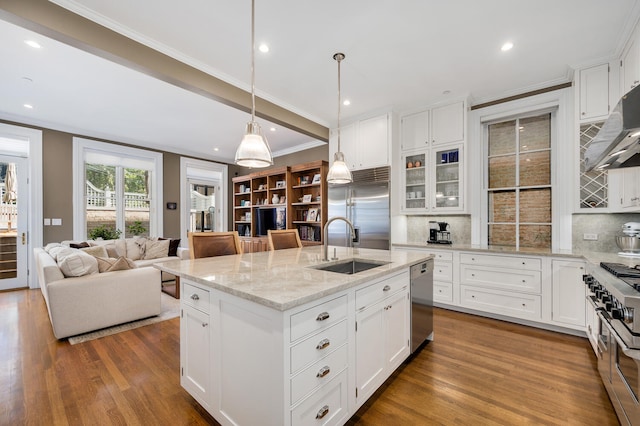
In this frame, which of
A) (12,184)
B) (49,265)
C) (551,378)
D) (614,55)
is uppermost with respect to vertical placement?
(614,55)

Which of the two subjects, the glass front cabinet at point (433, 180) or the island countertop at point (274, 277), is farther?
the glass front cabinet at point (433, 180)

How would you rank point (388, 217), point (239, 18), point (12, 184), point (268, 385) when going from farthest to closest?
point (12, 184), point (388, 217), point (239, 18), point (268, 385)

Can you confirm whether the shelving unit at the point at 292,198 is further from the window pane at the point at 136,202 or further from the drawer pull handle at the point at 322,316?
the drawer pull handle at the point at 322,316

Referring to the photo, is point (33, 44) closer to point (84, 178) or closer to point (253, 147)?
point (253, 147)

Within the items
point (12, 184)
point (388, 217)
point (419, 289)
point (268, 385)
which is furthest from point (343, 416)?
point (12, 184)

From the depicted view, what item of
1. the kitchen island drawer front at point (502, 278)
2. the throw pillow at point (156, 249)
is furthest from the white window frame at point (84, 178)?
the kitchen island drawer front at point (502, 278)

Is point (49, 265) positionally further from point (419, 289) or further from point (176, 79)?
point (419, 289)

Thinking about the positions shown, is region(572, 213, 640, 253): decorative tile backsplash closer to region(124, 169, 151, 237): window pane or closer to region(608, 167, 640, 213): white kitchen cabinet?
region(608, 167, 640, 213): white kitchen cabinet

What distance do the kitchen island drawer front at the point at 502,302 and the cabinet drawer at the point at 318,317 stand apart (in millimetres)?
2615

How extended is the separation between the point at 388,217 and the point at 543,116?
92.9 inches

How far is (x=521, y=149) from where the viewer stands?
3.71 meters

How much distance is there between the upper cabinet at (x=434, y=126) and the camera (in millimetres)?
3762

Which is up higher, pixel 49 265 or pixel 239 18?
pixel 239 18

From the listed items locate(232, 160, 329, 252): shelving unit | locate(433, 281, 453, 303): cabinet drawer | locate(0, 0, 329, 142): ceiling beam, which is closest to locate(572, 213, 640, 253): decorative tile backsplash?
locate(433, 281, 453, 303): cabinet drawer
